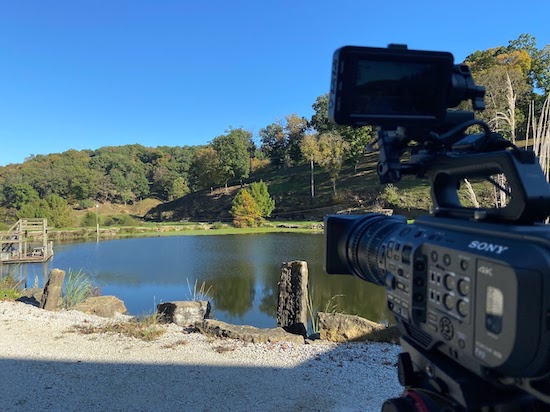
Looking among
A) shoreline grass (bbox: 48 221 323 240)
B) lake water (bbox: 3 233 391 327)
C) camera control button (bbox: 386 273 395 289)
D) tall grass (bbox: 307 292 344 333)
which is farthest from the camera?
shoreline grass (bbox: 48 221 323 240)

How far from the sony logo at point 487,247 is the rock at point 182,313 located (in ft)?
18.6

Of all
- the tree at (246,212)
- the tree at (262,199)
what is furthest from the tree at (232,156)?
the tree at (246,212)

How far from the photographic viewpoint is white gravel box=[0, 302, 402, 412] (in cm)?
360

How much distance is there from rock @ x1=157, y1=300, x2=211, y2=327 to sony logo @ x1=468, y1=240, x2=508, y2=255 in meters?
5.67

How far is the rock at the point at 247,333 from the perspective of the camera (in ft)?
16.8

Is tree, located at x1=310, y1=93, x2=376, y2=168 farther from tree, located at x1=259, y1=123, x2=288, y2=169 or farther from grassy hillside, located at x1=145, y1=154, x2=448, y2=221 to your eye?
tree, located at x1=259, y1=123, x2=288, y2=169

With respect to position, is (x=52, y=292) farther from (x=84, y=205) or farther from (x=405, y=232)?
(x=84, y=205)

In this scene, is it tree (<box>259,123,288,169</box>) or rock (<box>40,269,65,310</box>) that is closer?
rock (<box>40,269,65,310</box>)

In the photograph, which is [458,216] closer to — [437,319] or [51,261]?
[437,319]

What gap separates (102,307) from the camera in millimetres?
7594

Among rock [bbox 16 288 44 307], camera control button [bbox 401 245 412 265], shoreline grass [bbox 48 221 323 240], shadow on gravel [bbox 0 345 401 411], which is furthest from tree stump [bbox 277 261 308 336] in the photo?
shoreline grass [bbox 48 221 323 240]

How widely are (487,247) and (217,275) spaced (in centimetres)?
1294

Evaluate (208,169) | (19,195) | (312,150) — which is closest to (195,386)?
(312,150)

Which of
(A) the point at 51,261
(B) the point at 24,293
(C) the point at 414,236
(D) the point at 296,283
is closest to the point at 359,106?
(C) the point at 414,236
